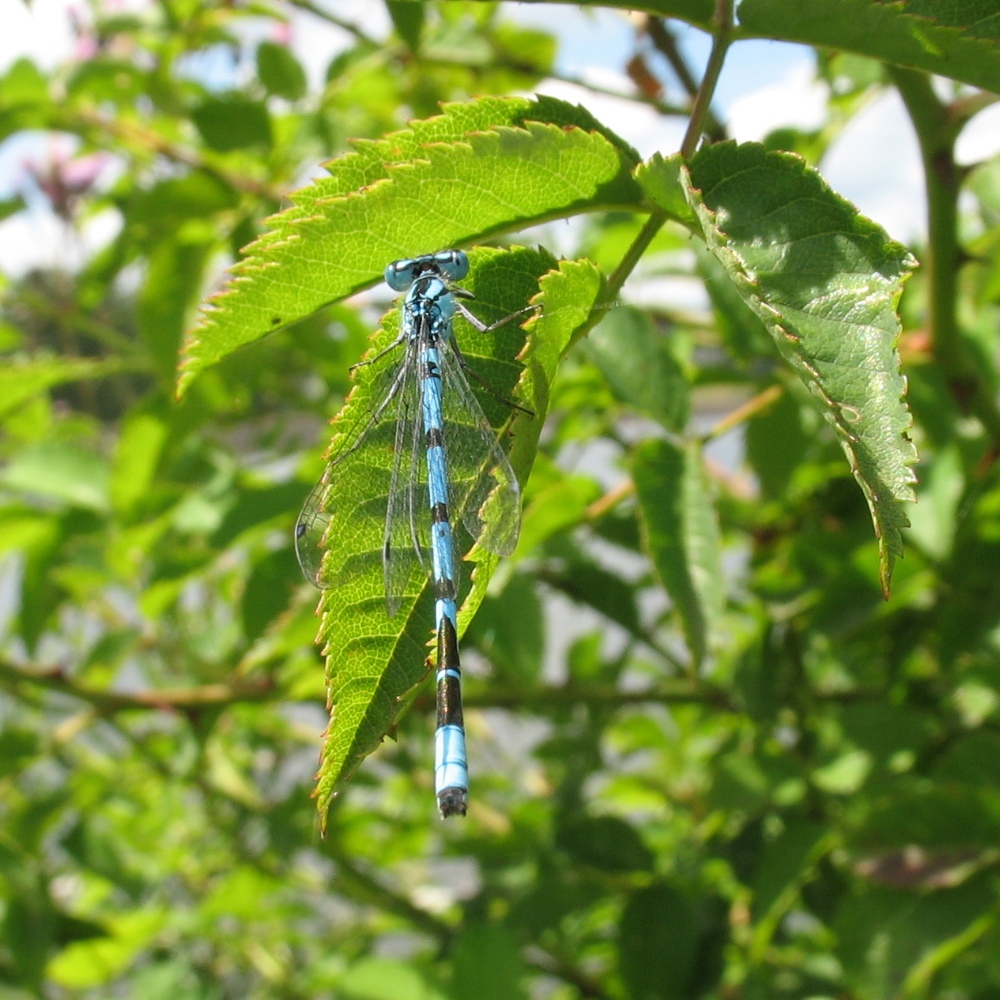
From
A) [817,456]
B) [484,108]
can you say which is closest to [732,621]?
[817,456]

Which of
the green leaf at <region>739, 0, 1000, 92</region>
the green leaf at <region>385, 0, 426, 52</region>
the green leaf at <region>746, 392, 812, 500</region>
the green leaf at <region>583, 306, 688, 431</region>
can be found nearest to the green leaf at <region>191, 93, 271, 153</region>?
the green leaf at <region>385, 0, 426, 52</region>

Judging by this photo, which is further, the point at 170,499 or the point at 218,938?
the point at 218,938

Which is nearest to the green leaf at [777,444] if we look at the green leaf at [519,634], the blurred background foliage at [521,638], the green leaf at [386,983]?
the blurred background foliage at [521,638]

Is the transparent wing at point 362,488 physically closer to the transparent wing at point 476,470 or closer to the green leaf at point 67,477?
the transparent wing at point 476,470

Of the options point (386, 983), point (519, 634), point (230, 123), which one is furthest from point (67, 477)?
point (386, 983)

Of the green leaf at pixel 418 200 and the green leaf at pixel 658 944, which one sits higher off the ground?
the green leaf at pixel 418 200

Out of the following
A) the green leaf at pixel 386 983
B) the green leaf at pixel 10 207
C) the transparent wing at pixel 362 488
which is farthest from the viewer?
the green leaf at pixel 10 207

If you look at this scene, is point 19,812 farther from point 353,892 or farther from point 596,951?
point 596,951

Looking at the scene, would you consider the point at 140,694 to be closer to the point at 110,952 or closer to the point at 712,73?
the point at 110,952
